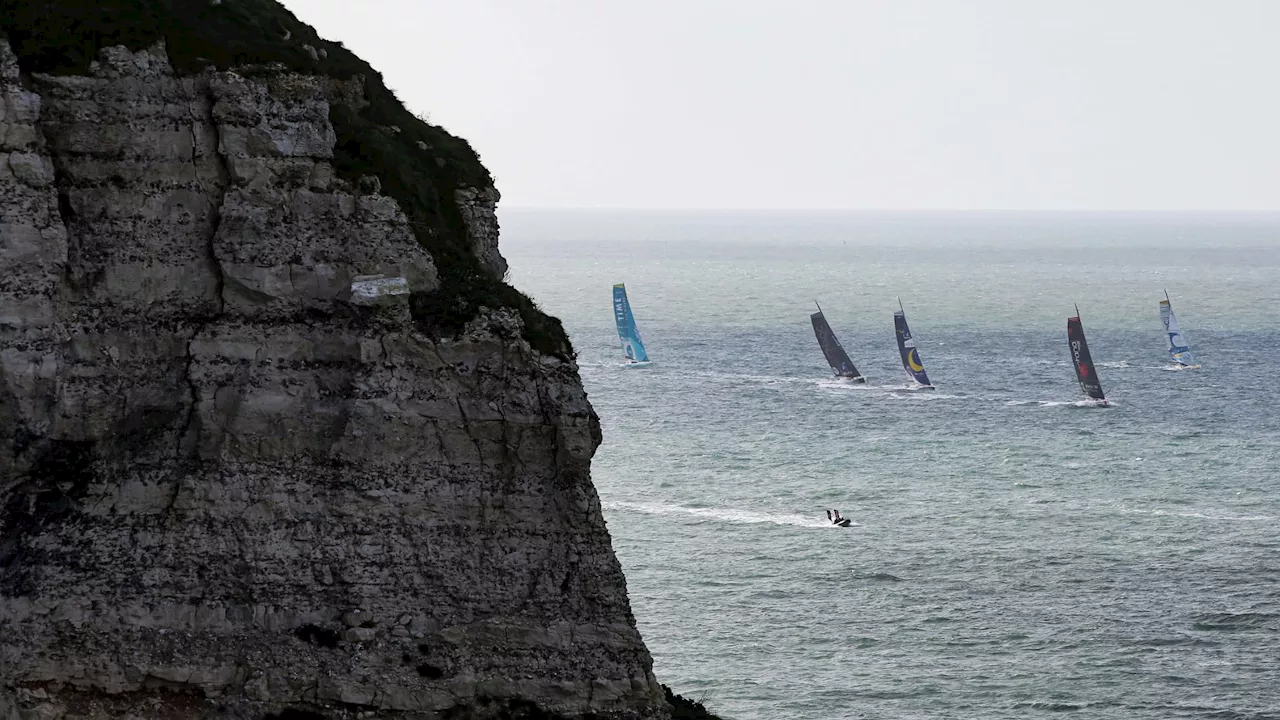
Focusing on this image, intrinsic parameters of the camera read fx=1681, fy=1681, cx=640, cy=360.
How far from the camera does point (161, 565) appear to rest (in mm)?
34312

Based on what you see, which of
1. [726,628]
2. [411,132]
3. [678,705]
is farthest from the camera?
[726,628]

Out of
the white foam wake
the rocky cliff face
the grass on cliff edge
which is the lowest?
the white foam wake

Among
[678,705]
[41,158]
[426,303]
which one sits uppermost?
[41,158]

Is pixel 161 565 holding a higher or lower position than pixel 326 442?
lower

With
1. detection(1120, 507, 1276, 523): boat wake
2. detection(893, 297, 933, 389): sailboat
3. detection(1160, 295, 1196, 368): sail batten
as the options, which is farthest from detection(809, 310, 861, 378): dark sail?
detection(1120, 507, 1276, 523): boat wake

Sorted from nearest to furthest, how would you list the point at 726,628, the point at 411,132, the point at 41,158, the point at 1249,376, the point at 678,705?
the point at 41,158, the point at 411,132, the point at 678,705, the point at 726,628, the point at 1249,376

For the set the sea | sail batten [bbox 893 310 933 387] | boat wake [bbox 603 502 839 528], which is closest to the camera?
the sea

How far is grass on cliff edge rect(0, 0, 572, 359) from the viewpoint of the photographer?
34719 mm

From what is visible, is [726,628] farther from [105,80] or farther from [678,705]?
[105,80]

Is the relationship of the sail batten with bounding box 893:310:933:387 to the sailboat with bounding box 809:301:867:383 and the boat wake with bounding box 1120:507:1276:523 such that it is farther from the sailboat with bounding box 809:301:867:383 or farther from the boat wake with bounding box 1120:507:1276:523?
the boat wake with bounding box 1120:507:1276:523

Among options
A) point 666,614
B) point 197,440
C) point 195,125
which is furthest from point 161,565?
point 666,614

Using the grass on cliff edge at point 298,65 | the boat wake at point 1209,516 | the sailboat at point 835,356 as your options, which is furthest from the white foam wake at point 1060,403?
the grass on cliff edge at point 298,65

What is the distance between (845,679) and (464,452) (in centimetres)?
3509

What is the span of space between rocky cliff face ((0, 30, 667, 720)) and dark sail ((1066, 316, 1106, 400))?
116 meters
